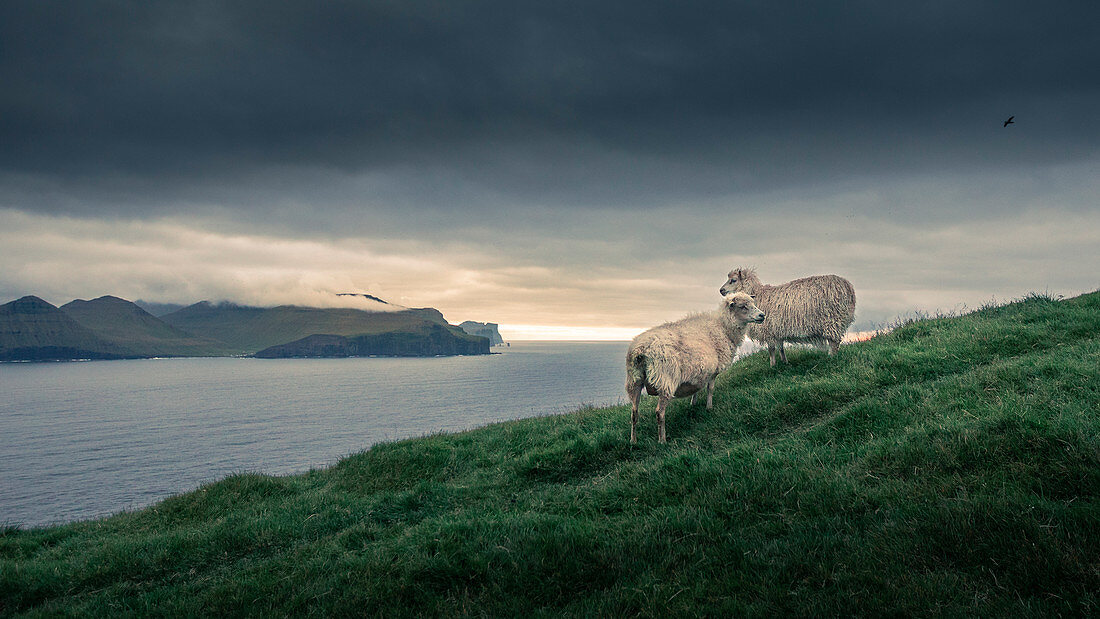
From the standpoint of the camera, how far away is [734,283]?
16.9 meters

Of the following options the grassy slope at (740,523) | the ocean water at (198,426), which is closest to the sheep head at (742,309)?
the grassy slope at (740,523)

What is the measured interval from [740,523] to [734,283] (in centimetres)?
1159

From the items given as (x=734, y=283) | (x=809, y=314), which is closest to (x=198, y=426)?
(x=734, y=283)

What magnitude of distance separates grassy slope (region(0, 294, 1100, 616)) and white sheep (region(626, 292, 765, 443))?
33.7 inches

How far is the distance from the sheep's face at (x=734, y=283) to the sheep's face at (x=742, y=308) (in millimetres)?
2978

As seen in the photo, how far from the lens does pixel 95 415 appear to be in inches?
3863

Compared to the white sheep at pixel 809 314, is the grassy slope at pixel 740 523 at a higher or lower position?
lower

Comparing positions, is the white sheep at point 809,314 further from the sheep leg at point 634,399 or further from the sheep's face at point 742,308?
the sheep leg at point 634,399

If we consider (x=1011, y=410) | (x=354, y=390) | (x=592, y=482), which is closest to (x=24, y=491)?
(x=592, y=482)

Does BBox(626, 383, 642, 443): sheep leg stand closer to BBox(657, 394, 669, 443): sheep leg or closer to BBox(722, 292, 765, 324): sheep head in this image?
BBox(657, 394, 669, 443): sheep leg

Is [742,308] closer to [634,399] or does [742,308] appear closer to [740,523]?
[634,399]

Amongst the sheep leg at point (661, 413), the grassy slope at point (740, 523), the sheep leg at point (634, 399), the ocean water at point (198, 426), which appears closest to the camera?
the grassy slope at point (740, 523)

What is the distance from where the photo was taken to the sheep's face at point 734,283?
1675 cm

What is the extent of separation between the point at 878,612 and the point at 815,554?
1.00m
